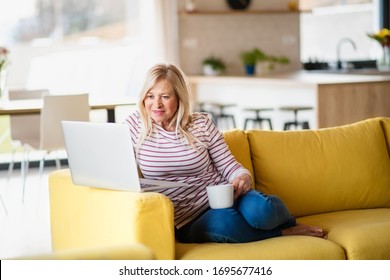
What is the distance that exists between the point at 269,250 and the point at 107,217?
0.63m

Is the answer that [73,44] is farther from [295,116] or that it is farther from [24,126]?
[295,116]

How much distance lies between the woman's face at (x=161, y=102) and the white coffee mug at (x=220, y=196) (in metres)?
0.44

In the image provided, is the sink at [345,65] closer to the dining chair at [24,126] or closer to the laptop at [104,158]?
the dining chair at [24,126]

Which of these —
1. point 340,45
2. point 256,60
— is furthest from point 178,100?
point 340,45

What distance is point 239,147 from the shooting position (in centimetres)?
403

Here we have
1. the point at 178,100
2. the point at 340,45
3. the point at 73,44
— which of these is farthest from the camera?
the point at 340,45

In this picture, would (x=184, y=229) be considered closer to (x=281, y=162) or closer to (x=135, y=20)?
(x=281, y=162)

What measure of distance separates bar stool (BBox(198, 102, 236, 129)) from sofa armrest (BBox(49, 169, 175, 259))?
5090mm

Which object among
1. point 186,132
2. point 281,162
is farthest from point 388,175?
point 186,132

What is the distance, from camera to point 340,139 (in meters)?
4.25

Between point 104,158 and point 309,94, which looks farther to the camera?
point 309,94

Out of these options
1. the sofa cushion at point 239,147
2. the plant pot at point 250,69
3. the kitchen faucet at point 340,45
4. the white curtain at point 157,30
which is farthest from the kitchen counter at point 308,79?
the sofa cushion at point 239,147

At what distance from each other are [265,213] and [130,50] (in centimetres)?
581

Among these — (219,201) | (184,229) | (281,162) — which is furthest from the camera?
(281,162)
